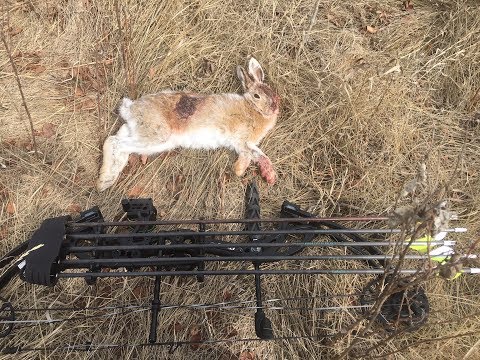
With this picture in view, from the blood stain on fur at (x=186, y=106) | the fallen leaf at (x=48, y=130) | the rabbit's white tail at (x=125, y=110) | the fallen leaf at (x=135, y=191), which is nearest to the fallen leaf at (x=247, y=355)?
the fallen leaf at (x=135, y=191)

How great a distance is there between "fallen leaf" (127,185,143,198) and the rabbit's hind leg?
0.16 metres

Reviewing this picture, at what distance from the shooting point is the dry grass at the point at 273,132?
302cm

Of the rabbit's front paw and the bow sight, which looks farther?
the rabbit's front paw

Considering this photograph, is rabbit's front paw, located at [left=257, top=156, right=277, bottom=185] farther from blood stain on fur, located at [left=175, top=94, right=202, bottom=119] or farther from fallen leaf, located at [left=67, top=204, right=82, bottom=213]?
fallen leaf, located at [left=67, top=204, right=82, bottom=213]

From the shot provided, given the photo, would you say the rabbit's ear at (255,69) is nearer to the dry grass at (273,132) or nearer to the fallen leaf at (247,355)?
the dry grass at (273,132)

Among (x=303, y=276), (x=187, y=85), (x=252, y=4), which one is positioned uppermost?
(x=252, y=4)

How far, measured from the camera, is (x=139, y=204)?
2.86 meters

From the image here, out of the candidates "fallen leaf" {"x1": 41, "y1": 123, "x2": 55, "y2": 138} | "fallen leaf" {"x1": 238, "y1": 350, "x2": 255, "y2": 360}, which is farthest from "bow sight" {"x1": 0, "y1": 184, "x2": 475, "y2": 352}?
"fallen leaf" {"x1": 41, "y1": 123, "x2": 55, "y2": 138}

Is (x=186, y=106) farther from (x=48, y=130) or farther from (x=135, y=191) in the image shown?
(x=48, y=130)

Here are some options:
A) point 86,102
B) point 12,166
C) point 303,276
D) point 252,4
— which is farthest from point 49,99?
point 303,276

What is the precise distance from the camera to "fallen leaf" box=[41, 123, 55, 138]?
3527mm

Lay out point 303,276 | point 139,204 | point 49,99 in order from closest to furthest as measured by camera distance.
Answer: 1. point 139,204
2. point 303,276
3. point 49,99

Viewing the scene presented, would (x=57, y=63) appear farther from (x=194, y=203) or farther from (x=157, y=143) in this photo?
(x=194, y=203)

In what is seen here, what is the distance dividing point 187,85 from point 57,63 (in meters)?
1.22
